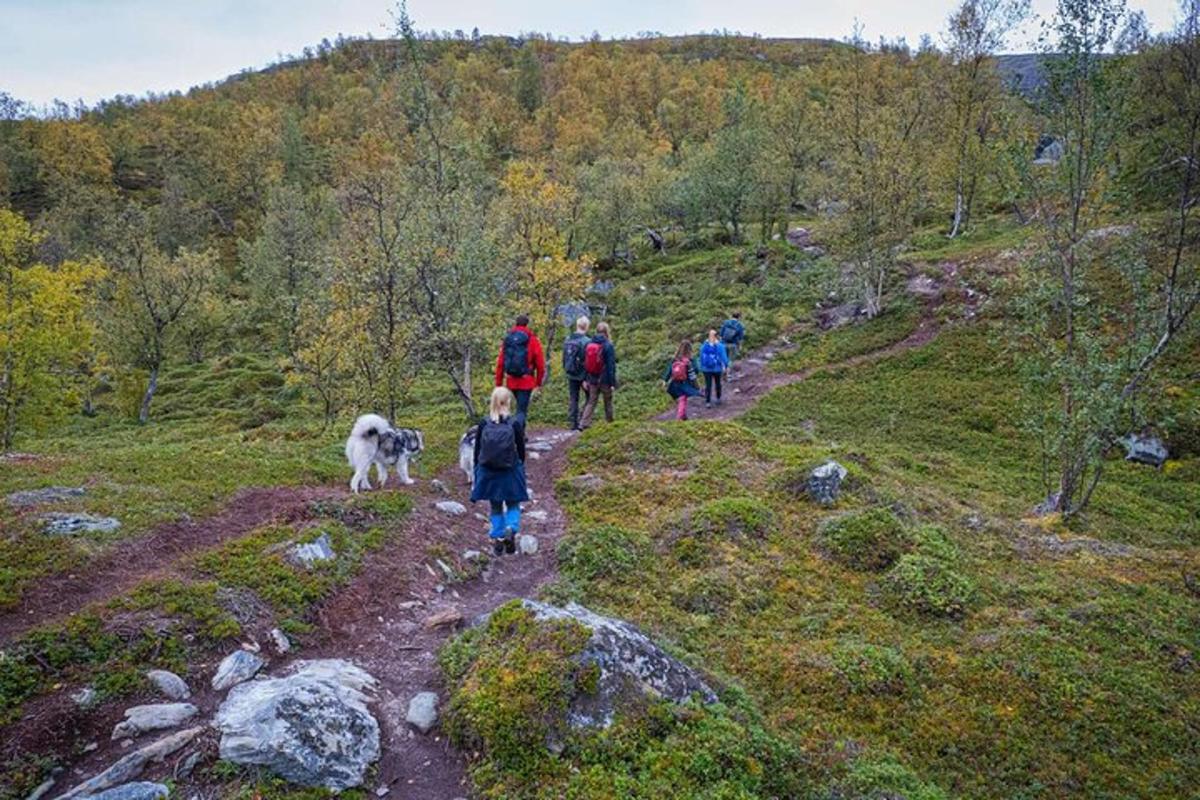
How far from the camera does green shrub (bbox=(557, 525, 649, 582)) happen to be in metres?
10.3

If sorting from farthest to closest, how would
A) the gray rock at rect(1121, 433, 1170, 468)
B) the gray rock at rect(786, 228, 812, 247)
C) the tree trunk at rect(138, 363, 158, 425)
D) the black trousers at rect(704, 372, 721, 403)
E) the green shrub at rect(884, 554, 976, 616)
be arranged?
1. the gray rock at rect(786, 228, 812, 247)
2. the tree trunk at rect(138, 363, 158, 425)
3. the black trousers at rect(704, 372, 721, 403)
4. the gray rock at rect(1121, 433, 1170, 468)
5. the green shrub at rect(884, 554, 976, 616)

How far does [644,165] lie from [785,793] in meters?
60.6

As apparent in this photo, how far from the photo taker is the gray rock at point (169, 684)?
253 inches

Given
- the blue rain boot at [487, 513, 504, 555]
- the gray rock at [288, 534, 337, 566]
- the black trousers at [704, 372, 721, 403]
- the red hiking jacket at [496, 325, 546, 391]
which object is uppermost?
the red hiking jacket at [496, 325, 546, 391]

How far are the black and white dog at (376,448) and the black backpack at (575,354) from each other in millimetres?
6047

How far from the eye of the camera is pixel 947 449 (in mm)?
20438

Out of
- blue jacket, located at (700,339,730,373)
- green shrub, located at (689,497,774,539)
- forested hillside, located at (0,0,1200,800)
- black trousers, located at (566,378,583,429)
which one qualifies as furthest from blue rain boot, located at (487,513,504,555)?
blue jacket, located at (700,339,730,373)

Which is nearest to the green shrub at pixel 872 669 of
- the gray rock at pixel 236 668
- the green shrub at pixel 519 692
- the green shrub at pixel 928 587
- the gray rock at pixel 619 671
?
the green shrub at pixel 928 587

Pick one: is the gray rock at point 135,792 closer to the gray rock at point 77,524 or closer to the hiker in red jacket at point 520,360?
the gray rock at point 77,524

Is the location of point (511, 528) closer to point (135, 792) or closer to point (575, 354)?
point (135, 792)

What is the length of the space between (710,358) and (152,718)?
61.0 feet

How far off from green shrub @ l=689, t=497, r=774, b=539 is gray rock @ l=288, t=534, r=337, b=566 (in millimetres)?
5798

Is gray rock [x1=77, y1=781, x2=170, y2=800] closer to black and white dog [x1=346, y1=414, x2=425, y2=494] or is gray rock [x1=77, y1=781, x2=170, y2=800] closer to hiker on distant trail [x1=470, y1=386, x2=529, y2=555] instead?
Answer: hiker on distant trail [x1=470, y1=386, x2=529, y2=555]

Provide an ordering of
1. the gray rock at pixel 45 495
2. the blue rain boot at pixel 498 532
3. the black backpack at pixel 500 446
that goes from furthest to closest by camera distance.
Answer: the blue rain boot at pixel 498 532 → the black backpack at pixel 500 446 → the gray rock at pixel 45 495
